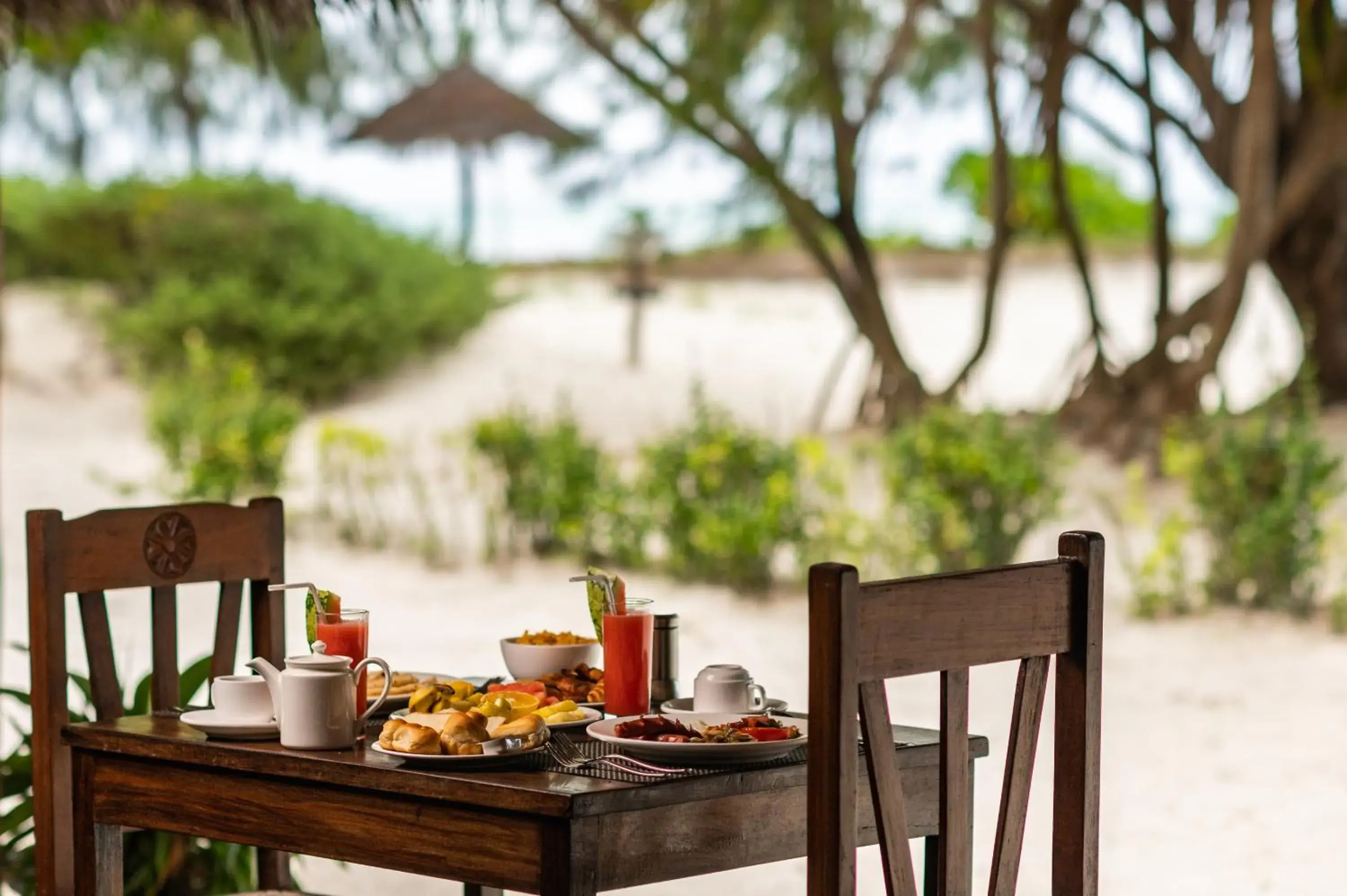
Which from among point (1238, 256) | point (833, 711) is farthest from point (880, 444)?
point (833, 711)

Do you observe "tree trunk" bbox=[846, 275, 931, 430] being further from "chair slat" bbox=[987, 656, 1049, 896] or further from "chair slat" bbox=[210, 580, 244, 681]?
"chair slat" bbox=[987, 656, 1049, 896]

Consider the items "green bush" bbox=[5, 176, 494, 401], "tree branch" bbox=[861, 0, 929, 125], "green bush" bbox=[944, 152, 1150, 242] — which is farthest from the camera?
"green bush" bbox=[944, 152, 1150, 242]

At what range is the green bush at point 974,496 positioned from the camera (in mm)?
6109

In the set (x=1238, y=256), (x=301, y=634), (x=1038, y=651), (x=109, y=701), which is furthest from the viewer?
(x=1238, y=256)

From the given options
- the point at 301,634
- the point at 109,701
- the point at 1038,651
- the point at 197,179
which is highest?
the point at 197,179

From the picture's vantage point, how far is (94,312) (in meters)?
12.5

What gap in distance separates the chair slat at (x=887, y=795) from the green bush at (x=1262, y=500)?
14.2 ft

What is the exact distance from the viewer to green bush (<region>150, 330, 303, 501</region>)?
25.2 feet

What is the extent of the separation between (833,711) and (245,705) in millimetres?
708

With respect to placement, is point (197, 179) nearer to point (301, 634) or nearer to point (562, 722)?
point (301, 634)

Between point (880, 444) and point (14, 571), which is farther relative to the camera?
point (880, 444)

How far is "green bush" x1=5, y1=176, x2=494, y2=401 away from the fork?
986cm

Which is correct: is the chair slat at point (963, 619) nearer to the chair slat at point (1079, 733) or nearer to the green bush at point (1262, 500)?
the chair slat at point (1079, 733)

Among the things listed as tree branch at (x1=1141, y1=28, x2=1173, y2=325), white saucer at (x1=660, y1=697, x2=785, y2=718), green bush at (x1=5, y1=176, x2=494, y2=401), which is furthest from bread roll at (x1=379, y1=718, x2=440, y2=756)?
green bush at (x1=5, y1=176, x2=494, y2=401)
